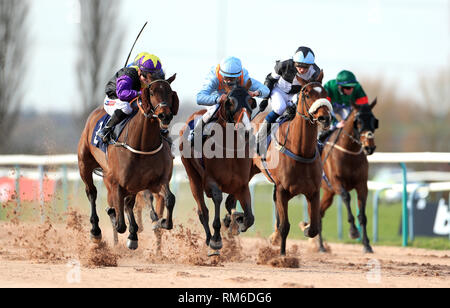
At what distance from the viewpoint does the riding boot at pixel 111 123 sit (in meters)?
8.52

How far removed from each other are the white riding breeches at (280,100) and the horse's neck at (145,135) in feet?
5.12

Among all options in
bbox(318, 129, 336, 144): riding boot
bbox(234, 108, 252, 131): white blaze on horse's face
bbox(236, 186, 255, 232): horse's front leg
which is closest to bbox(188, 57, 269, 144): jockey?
bbox(234, 108, 252, 131): white blaze on horse's face

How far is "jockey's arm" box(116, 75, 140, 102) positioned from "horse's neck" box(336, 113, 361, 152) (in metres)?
3.39

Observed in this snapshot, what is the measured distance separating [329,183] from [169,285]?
498 cm

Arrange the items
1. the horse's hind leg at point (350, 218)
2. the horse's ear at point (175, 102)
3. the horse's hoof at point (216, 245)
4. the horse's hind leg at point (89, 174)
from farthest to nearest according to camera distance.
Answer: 1. the horse's hind leg at point (350, 218)
2. the horse's hind leg at point (89, 174)
3. the horse's hoof at point (216, 245)
4. the horse's ear at point (175, 102)

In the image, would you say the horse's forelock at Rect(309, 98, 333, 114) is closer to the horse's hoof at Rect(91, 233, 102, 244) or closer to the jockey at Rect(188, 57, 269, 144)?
the jockey at Rect(188, 57, 269, 144)


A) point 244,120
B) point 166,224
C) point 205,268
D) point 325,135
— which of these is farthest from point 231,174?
point 325,135

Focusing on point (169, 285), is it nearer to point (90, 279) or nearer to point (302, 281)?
point (90, 279)

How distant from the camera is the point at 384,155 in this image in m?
11.9

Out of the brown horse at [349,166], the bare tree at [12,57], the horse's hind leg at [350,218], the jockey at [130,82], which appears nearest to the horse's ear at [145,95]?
the jockey at [130,82]

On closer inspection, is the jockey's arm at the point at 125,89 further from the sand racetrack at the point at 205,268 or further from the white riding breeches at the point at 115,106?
the sand racetrack at the point at 205,268
